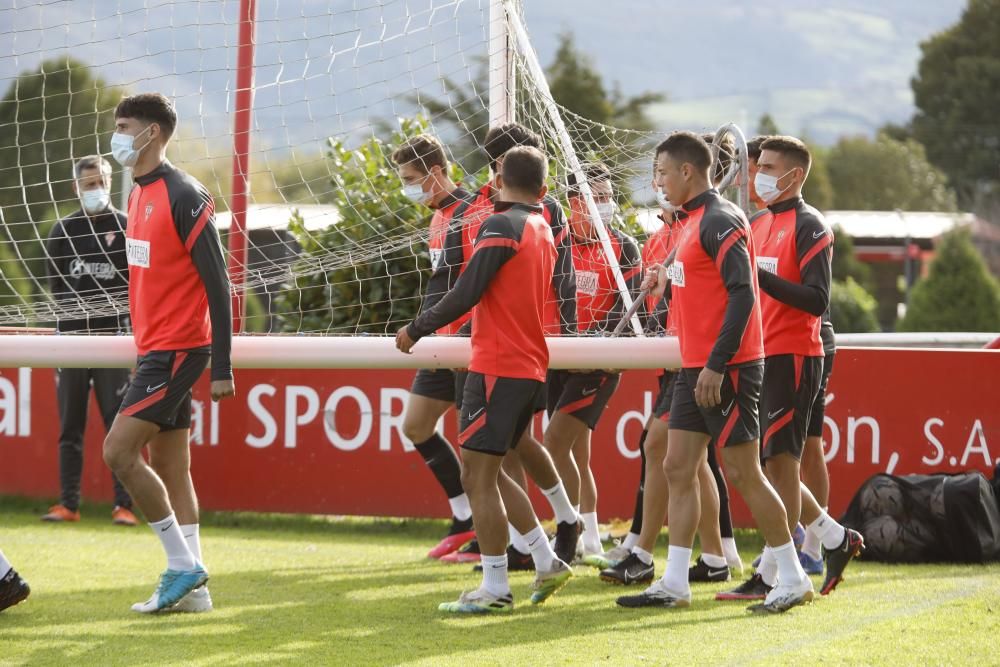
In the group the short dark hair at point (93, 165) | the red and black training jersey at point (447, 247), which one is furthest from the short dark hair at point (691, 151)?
the short dark hair at point (93, 165)

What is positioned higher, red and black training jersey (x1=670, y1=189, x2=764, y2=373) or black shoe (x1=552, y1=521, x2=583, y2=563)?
red and black training jersey (x1=670, y1=189, x2=764, y2=373)

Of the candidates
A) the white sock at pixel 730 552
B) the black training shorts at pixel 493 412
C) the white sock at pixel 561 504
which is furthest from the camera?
the white sock at pixel 730 552

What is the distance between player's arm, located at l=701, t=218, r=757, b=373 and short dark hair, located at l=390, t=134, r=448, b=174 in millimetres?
1975

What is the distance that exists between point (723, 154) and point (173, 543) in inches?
135

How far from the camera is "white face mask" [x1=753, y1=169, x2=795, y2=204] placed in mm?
6445

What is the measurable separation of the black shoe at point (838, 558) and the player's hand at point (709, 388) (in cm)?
119

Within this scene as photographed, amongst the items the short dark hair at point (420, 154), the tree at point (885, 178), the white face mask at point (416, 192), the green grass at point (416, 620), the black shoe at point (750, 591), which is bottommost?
the green grass at point (416, 620)

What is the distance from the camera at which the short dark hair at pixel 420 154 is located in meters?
7.24

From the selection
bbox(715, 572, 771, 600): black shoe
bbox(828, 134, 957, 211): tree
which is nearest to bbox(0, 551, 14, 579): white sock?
bbox(715, 572, 771, 600): black shoe

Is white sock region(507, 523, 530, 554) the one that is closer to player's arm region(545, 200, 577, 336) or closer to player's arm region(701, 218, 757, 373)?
player's arm region(545, 200, 577, 336)

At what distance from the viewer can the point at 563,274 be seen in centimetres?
701

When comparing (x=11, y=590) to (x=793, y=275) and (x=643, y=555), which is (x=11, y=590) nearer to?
(x=643, y=555)

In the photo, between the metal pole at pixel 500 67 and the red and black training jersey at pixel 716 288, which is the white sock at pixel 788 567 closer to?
the red and black training jersey at pixel 716 288

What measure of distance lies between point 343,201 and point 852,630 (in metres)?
4.80
